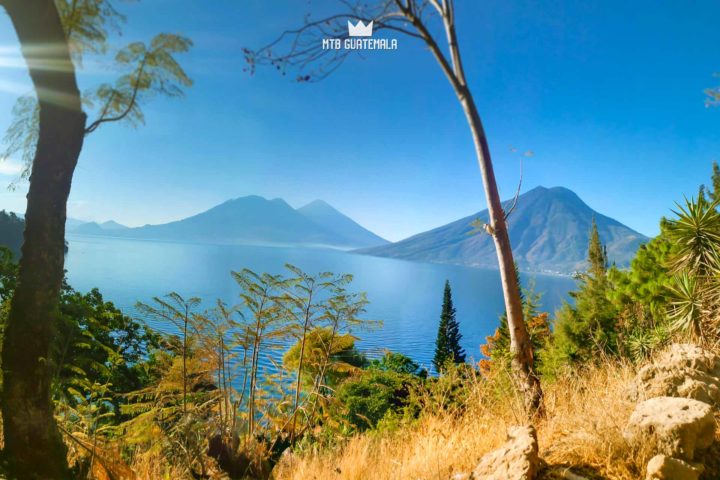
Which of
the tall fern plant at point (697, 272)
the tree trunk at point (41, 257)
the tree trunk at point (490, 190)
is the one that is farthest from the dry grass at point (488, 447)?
the tall fern plant at point (697, 272)

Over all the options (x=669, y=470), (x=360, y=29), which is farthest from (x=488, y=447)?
(x=360, y=29)

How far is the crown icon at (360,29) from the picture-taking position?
3646 mm

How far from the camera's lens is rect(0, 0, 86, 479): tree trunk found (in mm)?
2070

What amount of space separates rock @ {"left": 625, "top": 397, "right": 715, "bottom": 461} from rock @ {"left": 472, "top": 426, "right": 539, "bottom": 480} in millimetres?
590

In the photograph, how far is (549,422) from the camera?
104 inches

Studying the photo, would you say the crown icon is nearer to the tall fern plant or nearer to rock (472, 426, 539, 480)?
rock (472, 426, 539, 480)

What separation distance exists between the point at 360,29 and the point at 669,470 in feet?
13.2

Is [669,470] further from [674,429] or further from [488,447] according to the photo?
[488,447]

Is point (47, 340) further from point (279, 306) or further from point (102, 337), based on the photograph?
point (102, 337)

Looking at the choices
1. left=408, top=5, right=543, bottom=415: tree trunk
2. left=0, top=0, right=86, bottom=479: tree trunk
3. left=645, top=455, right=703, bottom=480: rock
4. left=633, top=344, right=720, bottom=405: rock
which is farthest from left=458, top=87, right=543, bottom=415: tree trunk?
left=0, top=0, right=86, bottom=479: tree trunk

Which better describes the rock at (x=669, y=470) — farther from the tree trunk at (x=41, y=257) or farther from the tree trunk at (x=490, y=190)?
the tree trunk at (x=41, y=257)

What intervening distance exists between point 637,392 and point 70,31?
17.1 ft

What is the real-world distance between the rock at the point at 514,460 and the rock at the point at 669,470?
1.73ft

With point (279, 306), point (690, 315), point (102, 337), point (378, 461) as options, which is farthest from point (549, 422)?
point (102, 337)
